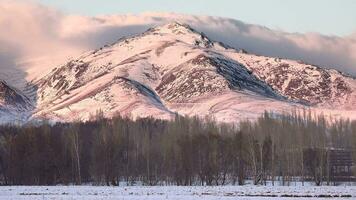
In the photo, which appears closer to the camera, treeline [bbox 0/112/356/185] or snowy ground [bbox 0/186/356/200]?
snowy ground [bbox 0/186/356/200]

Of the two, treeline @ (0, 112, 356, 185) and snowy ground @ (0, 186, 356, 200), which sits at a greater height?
treeline @ (0, 112, 356, 185)

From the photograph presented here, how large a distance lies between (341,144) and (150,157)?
7105 centimetres

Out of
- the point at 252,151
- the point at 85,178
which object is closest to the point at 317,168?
the point at 252,151

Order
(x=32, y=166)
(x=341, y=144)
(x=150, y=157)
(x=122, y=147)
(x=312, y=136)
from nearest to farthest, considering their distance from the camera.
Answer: (x=32, y=166) → (x=122, y=147) → (x=150, y=157) → (x=312, y=136) → (x=341, y=144)

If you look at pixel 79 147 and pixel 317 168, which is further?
pixel 79 147

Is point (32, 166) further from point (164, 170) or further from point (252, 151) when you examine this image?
point (252, 151)

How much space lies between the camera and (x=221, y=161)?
317ft

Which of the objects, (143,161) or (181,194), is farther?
(143,161)

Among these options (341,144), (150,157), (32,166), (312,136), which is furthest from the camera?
(341,144)

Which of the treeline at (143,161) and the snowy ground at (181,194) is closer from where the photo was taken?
the snowy ground at (181,194)

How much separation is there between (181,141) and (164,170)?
6352mm

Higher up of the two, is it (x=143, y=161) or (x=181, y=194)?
(x=143, y=161)

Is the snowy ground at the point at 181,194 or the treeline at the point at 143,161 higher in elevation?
the treeline at the point at 143,161

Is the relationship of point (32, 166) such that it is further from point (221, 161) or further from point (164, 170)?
point (221, 161)
